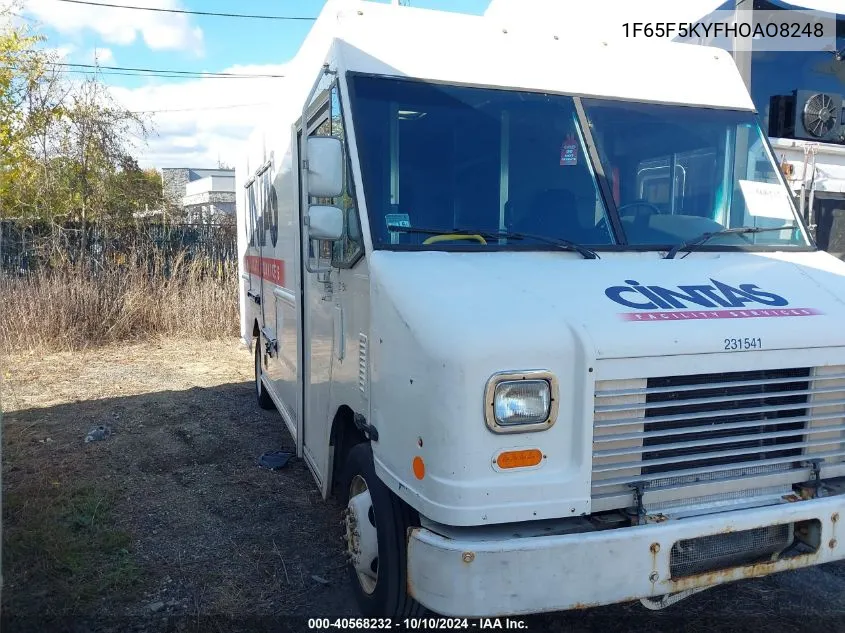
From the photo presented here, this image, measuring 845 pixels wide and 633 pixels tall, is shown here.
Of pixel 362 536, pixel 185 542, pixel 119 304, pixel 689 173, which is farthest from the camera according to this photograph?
pixel 119 304

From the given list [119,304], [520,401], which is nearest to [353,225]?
[520,401]

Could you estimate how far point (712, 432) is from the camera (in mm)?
2869

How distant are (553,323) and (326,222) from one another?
1254 mm

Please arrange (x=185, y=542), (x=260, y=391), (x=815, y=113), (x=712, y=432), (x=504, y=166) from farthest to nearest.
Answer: (x=260, y=391) → (x=815, y=113) → (x=185, y=542) → (x=504, y=166) → (x=712, y=432)

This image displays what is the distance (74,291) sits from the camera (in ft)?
35.2

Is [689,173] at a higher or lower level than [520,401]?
higher

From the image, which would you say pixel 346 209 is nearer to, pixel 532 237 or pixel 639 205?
pixel 532 237

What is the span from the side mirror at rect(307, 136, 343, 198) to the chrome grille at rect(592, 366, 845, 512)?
1514 mm

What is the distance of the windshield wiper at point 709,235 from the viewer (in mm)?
3484

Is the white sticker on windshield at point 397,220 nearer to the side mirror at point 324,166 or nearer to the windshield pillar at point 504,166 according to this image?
the side mirror at point 324,166

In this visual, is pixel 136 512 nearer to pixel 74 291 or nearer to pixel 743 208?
pixel 743 208

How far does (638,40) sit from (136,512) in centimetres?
446

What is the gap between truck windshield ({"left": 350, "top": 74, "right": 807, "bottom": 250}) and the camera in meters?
3.34

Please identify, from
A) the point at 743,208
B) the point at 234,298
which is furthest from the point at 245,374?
the point at 743,208
